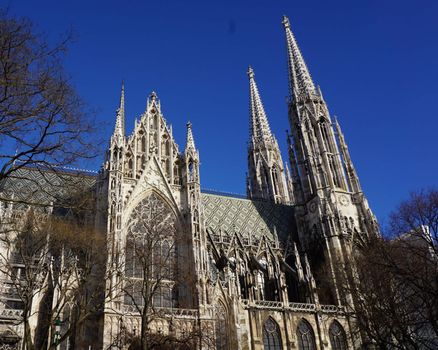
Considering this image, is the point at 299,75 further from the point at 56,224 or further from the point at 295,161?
the point at 56,224

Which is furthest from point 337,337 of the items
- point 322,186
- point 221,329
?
point 322,186

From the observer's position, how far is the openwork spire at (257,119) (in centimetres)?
5807

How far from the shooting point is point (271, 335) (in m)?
29.2

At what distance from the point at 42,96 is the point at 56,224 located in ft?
35.9

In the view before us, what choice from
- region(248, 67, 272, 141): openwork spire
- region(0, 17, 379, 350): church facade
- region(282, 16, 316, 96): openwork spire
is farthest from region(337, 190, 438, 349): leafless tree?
region(248, 67, 272, 141): openwork spire

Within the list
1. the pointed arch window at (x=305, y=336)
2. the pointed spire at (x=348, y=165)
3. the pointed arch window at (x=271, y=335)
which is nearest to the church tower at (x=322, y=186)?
the pointed spire at (x=348, y=165)

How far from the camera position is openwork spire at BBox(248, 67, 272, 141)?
58072 mm

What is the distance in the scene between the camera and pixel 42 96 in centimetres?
1105

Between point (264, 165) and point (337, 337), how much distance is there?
26971 mm

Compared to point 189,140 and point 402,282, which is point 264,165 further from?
point 402,282

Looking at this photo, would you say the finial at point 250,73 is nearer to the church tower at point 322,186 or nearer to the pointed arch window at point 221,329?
the church tower at point 322,186

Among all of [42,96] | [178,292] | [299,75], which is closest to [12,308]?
[178,292]

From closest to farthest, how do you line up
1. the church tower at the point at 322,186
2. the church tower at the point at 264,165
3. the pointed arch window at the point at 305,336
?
the pointed arch window at the point at 305,336, the church tower at the point at 322,186, the church tower at the point at 264,165

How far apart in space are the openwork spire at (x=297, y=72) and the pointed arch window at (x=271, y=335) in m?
A: 25.3
